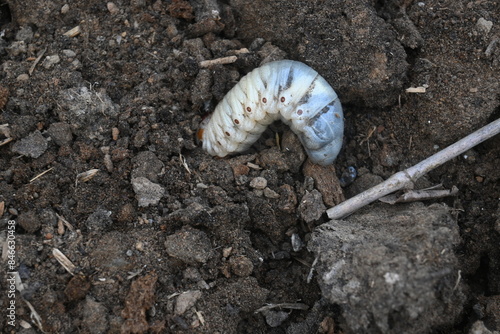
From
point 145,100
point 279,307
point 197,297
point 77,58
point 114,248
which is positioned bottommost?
point 279,307

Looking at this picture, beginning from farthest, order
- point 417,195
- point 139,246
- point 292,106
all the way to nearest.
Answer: point 292,106, point 417,195, point 139,246

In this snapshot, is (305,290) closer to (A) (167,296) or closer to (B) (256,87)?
(A) (167,296)

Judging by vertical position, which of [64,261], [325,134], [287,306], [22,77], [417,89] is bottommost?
[287,306]

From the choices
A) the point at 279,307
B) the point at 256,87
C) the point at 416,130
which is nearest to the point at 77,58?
the point at 256,87

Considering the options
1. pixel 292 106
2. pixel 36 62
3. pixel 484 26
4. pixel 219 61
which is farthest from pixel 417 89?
pixel 36 62

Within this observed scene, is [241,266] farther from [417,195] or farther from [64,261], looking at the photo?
[417,195]

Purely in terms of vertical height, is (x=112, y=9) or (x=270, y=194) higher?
(x=112, y=9)

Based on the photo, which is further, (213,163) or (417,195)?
(213,163)
